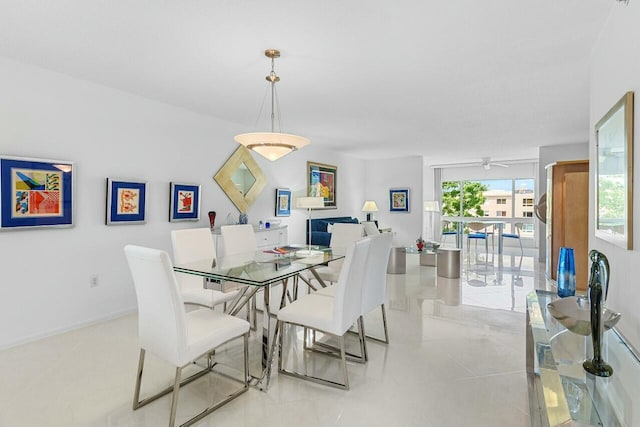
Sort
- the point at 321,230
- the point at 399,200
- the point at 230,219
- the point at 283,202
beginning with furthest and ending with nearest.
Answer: the point at 399,200 → the point at 321,230 → the point at 283,202 → the point at 230,219

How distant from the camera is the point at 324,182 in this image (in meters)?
7.02

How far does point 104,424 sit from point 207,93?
3.02 meters

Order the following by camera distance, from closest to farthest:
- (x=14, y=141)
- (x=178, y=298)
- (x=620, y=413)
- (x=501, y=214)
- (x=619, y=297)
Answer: (x=620, y=413) → (x=178, y=298) → (x=619, y=297) → (x=14, y=141) → (x=501, y=214)

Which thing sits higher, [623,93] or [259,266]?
[623,93]

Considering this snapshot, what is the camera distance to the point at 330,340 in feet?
9.54

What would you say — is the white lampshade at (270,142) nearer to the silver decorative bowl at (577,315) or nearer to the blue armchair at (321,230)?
the silver decorative bowl at (577,315)

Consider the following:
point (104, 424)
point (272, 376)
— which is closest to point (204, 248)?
point (272, 376)

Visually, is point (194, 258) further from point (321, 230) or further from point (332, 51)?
point (321, 230)

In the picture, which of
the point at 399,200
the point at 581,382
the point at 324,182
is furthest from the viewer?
the point at 399,200

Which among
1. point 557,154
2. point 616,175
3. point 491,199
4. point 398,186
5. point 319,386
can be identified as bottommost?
point 319,386

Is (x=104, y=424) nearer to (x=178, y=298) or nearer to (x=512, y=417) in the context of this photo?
(x=178, y=298)

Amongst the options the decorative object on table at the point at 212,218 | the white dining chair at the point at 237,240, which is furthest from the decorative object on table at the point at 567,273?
the decorative object on table at the point at 212,218

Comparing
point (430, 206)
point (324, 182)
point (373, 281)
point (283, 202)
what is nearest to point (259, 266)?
point (373, 281)

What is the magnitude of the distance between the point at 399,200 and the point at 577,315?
22.7 ft
